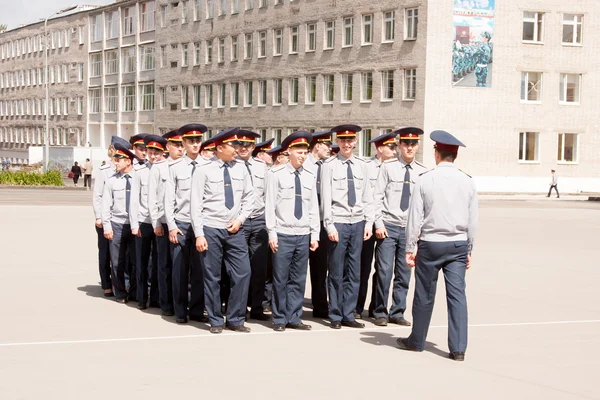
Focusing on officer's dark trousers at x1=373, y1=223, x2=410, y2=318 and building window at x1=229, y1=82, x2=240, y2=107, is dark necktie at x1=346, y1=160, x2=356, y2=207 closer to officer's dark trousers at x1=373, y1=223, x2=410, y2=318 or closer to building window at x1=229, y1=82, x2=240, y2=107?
officer's dark trousers at x1=373, y1=223, x2=410, y2=318

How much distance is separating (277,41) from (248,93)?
5.04m

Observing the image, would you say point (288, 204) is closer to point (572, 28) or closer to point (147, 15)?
point (572, 28)

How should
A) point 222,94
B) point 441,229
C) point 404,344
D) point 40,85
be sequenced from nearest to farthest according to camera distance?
point 441,229
point 404,344
point 222,94
point 40,85

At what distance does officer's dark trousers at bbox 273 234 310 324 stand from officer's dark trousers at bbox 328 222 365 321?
34 centimetres

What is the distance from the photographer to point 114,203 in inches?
523

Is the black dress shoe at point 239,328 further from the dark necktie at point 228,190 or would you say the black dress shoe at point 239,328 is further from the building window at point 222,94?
the building window at point 222,94

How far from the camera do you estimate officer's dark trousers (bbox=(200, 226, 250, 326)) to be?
35.4 feet

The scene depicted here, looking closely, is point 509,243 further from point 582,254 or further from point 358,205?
point 358,205

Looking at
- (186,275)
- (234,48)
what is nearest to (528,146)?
(234,48)

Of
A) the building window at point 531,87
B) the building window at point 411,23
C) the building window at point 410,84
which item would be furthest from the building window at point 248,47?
the building window at point 531,87

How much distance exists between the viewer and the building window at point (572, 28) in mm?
60906

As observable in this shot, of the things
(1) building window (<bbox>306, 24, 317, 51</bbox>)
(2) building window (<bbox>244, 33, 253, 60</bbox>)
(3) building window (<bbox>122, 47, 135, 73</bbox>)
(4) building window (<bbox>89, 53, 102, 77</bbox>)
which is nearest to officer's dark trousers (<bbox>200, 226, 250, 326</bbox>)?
(1) building window (<bbox>306, 24, 317, 51</bbox>)

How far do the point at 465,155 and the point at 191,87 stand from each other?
28732 mm

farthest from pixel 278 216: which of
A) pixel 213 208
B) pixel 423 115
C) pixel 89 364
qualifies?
pixel 423 115
